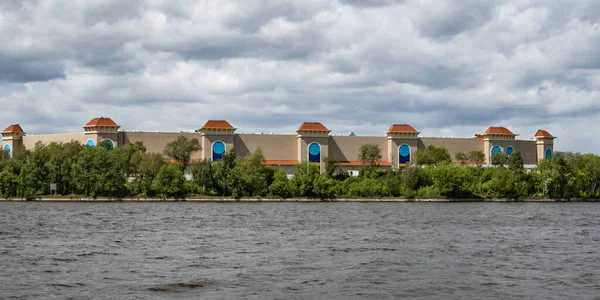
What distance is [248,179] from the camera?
3430 inches

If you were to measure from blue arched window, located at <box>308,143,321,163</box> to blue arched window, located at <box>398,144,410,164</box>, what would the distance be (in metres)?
13.2

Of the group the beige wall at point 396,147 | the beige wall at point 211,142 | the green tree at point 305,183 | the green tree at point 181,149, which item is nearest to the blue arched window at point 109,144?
the green tree at point 181,149

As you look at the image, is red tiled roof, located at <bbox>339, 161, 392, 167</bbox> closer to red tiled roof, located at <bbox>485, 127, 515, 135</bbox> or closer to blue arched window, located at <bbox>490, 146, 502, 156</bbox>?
blue arched window, located at <bbox>490, 146, 502, 156</bbox>

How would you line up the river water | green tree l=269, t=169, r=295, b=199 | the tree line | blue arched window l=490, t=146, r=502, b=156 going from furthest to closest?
blue arched window l=490, t=146, r=502, b=156, green tree l=269, t=169, r=295, b=199, the tree line, the river water

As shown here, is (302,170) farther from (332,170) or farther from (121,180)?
(121,180)

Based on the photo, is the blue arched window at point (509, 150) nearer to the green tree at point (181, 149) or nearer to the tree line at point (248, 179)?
the tree line at point (248, 179)

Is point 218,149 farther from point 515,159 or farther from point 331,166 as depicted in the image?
point 515,159

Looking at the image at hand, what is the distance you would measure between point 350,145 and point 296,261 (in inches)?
3538

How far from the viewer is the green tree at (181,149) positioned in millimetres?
101312

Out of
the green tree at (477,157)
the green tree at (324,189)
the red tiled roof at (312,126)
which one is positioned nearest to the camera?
the green tree at (324,189)

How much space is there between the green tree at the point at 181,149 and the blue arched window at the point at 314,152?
17.9m

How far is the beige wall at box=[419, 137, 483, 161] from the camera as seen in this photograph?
392ft

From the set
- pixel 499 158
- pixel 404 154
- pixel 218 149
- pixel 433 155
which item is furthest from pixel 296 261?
pixel 499 158

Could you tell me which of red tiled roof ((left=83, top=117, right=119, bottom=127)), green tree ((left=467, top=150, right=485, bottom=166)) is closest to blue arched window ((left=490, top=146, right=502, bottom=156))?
green tree ((left=467, top=150, right=485, bottom=166))
